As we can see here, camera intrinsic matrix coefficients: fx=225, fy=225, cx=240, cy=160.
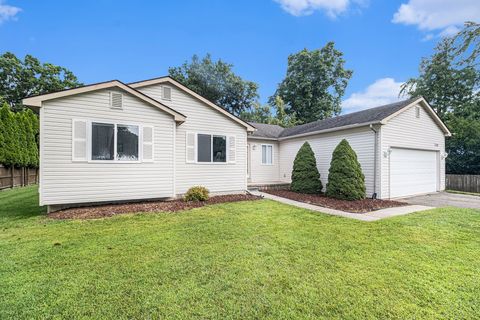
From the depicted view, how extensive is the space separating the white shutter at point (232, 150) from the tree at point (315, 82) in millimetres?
20835

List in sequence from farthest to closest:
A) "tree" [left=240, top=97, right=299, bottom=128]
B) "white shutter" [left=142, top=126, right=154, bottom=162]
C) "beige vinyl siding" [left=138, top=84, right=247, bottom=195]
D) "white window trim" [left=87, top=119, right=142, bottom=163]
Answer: "tree" [left=240, top=97, right=299, bottom=128] < "beige vinyl siding" [left=138, top=84, right=247, bottom=195] < "white shutter" [left=142, top=126, right=154, bottom=162] < "white window trim" [left=87, top=119, right=142, bottom=163]

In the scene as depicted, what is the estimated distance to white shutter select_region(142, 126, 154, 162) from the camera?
331 inches

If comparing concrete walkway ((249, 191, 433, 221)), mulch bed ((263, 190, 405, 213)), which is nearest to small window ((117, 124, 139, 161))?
concrete walkway ((249, 191, 433, 221))

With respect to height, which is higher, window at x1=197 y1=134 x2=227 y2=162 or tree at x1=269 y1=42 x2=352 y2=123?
tree at x1=269 y1=42 x2=352 y2=123

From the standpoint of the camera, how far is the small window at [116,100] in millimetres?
7938

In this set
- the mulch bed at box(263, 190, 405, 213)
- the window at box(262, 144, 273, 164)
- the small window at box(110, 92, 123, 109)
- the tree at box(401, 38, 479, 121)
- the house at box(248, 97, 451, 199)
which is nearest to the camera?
the small window at box(110, 92, 123, 109)

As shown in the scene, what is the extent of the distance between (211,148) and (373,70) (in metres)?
17.9

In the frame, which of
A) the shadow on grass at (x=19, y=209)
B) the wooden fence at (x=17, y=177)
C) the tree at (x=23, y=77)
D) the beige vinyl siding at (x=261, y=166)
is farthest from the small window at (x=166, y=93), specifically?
the tree at (x=23, y=77)

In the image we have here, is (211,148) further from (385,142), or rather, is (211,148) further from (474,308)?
(474,308)

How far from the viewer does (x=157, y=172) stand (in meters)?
8.69

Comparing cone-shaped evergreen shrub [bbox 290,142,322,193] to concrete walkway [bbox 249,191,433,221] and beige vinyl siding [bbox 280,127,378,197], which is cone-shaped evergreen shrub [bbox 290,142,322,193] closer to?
beige vinyl siding [bbox 280,127,378,197]

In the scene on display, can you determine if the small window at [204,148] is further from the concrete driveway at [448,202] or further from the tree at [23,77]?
the tree at [23,77]

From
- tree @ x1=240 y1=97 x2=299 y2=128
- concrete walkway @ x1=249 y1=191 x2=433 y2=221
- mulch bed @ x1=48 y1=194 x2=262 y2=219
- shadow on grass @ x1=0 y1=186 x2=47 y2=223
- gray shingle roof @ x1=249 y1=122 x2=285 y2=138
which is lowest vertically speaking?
concrete walkway @ x1=249 y1=191 x2=433 y2=221

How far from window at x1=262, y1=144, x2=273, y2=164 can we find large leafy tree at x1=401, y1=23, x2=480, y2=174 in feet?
30.7
